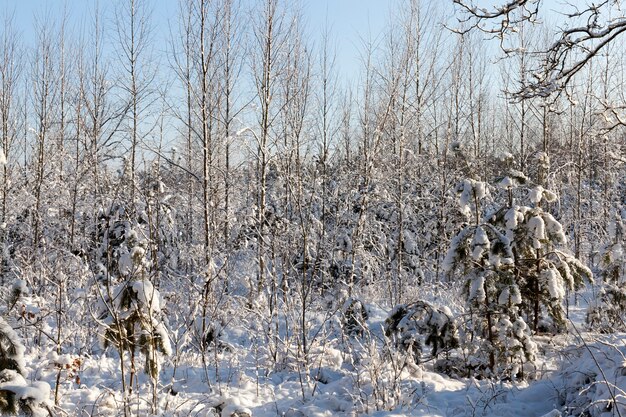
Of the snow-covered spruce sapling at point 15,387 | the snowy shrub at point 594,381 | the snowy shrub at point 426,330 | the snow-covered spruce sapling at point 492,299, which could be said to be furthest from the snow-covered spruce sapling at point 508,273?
A: the snow-covered spruce sapling at point 15,387

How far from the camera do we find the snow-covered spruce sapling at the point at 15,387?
2070 millimetres

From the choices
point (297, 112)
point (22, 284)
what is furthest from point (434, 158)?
point (22, 284)

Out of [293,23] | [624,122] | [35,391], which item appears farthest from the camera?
[293,23]

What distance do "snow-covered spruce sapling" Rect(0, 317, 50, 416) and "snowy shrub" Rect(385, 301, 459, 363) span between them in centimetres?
381

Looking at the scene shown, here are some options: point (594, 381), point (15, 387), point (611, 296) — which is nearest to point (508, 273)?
point (594, 381)

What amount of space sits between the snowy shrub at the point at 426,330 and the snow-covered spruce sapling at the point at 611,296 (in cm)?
237

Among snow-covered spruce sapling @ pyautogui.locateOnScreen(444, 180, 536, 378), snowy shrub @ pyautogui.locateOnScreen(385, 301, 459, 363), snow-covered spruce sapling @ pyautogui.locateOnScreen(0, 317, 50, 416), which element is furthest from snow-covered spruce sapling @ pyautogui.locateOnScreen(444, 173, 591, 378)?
snow-covered spruce sapling @ pyautogui.locateOnScreen(0, 317, 50, 416)

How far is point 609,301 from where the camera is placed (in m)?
6.68

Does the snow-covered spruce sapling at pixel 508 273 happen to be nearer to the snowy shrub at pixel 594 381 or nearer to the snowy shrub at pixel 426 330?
the snowy shrub at pixel 426 330

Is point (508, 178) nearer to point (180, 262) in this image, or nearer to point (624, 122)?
point (624, 122)

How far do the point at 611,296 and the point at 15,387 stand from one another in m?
7.34

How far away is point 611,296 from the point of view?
673 centimetres

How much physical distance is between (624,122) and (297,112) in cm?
651

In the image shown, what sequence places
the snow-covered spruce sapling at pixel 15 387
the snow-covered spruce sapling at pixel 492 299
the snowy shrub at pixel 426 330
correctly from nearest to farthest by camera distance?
the snow-covered spruce sapling at pixel 15 387, the snow-covered spruce sapling at pixel 492 299, the snowy shrub at pixel 426 330
